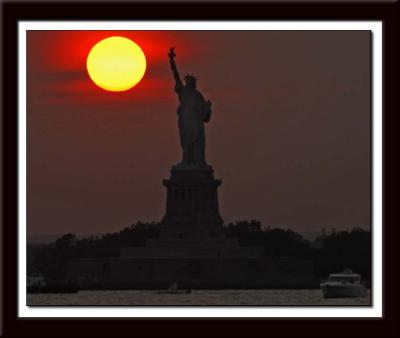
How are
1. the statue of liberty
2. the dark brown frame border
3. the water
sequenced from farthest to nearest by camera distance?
the statue of liberty, the water, the dark brown frame border

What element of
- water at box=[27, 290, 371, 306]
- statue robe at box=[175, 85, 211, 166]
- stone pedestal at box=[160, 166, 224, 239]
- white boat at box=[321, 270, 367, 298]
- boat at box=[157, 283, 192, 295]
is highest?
statue robe at box=[175, 85, 211, 166]

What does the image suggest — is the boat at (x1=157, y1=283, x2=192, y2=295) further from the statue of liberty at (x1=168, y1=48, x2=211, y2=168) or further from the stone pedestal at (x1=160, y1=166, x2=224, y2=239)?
the statue of liberty at (x1=168, y1=48, x2=211, y2=168)

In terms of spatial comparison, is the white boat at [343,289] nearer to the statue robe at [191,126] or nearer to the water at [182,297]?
the water at [182,297]

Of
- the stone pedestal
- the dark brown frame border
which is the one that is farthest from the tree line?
the dark brown frame border

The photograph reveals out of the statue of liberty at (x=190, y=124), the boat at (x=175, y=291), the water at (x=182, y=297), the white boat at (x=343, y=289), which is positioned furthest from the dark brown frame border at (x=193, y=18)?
the statue of liberty at (x=190, y=124)
